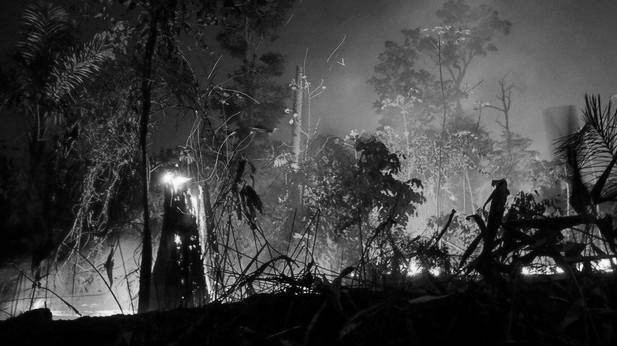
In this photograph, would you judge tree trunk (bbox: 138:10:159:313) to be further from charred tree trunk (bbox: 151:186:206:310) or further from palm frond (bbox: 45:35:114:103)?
palm frond (bbox: 45:35:114:103)

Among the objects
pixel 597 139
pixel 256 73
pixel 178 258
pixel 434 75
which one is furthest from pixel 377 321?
pixel 434 75

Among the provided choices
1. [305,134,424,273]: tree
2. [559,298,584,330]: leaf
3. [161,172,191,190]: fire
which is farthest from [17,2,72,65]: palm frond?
[559,298,584,330]: leaf

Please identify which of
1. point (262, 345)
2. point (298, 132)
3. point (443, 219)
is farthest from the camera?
point (298, 132)

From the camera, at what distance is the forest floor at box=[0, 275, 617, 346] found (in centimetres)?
135

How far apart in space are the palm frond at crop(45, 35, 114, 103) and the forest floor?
6961mm

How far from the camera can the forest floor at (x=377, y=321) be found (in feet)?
4.43

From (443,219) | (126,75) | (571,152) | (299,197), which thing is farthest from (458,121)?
(571,152)

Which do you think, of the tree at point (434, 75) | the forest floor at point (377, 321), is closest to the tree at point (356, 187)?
the forest floor at point (377, 321)

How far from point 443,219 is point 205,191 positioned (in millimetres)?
10141

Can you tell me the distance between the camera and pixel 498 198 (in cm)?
167

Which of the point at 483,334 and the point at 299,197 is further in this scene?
the point at 299,197

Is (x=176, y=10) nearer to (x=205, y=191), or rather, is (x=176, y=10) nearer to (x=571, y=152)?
(x=205, y=191)

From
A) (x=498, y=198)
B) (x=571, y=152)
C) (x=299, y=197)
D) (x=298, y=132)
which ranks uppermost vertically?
(x=298, y=132)

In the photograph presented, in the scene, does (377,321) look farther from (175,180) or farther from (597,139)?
(175,180)
